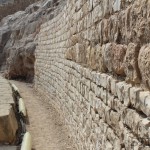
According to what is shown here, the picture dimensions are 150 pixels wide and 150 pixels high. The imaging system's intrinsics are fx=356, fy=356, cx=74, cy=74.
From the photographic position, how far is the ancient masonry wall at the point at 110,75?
9.17 feet

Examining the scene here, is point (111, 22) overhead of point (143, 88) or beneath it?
overhead

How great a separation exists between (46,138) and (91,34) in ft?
12.9

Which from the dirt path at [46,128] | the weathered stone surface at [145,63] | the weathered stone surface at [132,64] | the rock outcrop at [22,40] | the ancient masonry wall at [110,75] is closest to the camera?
the weathered stone surface at [145,63]

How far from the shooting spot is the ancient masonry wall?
279 centimetres

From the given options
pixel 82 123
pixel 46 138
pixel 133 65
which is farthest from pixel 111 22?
pixel 46 138

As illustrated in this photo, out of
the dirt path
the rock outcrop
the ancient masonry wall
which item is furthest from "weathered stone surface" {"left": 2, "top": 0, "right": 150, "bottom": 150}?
the rock outcrop

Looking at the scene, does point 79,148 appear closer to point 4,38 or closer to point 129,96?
point 129,96

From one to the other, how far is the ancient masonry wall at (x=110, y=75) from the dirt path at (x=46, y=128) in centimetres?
56

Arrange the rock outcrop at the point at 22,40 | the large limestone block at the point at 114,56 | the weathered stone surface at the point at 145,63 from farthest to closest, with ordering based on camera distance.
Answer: the rock outcrop at the point at 22,40
the large limestone block at the point at 114,56
the weathered stone surface at the point at 145,63

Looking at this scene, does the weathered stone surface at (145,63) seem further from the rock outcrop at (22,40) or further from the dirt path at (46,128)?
the rock outcrop at (22,40)

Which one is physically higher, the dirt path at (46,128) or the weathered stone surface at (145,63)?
the weathered stone surface at (145,63)

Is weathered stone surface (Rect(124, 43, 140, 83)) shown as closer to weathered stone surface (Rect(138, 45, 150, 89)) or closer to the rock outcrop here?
weathered stone surface (Rect(138, 45, 150, 89))

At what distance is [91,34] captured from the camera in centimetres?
504

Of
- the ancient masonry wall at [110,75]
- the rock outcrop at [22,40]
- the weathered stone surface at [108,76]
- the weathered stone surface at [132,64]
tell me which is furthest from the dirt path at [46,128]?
the rock outcrop at [22,40]
